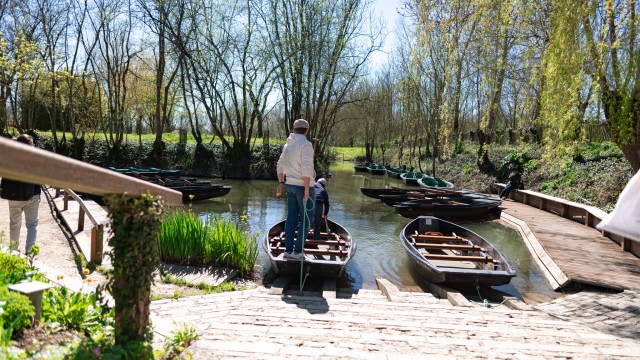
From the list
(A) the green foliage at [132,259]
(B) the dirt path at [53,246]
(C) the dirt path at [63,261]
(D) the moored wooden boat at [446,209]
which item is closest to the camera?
(A) the green foliage at [132,259]

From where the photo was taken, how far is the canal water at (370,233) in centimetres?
749

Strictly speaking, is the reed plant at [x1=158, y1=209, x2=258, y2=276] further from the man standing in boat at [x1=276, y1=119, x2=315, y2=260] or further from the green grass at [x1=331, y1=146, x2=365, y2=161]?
the green grass at [x1=331, y1=146, x2=365, y2=161]

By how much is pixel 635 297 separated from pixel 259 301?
4720mm

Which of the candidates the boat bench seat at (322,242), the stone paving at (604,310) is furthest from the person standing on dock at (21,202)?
the stone paving at (604,310)

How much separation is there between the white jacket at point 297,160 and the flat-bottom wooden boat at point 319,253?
1.20 m

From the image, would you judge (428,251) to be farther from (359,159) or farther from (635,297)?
(359,159)

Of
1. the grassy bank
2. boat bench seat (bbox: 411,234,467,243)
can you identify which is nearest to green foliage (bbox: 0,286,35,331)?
boat bench seat (bbox: 411,234,467,243)

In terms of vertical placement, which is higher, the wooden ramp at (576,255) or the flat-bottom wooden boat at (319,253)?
the flat-bottom wooden boat at (319,253)

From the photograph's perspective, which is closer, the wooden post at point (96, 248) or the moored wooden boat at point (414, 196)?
the wooden post at point (96, 248)

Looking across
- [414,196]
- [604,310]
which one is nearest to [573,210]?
[414,196]

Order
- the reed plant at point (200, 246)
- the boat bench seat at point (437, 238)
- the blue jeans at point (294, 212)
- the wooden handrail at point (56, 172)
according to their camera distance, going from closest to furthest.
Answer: the wooden handrail at point (56, 172), the blue jeans at point (294, 212), the reed plant at point (200, 246), the boat bench seat at point (437, 238)

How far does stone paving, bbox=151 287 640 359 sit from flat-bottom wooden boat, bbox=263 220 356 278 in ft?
4.97

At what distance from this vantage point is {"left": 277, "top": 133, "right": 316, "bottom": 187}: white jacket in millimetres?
5613

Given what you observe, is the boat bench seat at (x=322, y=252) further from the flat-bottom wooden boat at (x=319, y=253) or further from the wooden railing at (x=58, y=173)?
the wooden railing at (x=58, y=173)
